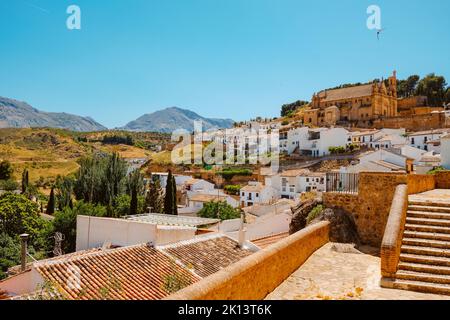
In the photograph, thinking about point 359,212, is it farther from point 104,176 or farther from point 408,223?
point 104,176

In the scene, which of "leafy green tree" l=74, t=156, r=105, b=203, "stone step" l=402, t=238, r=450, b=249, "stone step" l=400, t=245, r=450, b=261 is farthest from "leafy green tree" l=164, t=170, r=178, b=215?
"stone step" l=400, t=245, r=450, b=261

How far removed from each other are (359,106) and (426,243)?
8039cm

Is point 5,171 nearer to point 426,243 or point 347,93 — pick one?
point 426,243

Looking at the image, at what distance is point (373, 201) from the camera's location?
34.2 feet

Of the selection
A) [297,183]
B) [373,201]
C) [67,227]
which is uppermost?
[373,201]

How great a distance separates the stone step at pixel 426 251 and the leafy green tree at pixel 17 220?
2792cm

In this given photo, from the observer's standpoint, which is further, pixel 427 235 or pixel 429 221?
pixel 429 221

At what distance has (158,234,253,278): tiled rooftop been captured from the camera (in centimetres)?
1217

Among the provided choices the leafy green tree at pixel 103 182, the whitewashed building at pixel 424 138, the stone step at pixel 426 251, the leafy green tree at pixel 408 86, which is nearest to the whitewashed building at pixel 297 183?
the whitewashed building at pixel 424 138

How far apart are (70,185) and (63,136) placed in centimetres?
6308

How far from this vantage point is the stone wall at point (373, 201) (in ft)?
33.2

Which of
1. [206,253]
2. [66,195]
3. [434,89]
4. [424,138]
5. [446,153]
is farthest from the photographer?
[434,89]

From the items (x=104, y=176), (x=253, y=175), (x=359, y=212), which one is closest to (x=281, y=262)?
(x=359, y=212)

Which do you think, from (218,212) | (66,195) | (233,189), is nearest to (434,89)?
(233,189)
